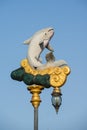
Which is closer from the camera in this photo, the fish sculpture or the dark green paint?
the dark green paint

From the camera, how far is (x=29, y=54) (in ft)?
21.8

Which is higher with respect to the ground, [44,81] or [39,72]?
[39,72]

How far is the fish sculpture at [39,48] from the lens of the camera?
654 cm

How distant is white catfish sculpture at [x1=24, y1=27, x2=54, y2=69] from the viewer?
6589 mm

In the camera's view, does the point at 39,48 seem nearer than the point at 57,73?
No

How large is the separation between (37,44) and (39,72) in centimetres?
48

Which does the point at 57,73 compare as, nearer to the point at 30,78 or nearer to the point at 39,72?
the point at 39,72

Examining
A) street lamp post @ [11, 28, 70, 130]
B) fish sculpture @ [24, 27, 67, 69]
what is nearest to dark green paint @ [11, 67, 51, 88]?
street lamp post @ [11, 28, 70, 130]

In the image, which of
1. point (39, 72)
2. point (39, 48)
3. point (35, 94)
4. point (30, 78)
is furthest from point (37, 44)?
point (35, 94)

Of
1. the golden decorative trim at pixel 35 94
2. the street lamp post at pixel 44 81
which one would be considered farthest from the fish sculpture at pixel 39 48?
the golden decorative trim at pixel 35 94

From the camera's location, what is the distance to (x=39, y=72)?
6.49 meters

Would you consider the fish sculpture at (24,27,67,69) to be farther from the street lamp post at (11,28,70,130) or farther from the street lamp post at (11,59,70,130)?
the street lamp post at (11,59,70,130)

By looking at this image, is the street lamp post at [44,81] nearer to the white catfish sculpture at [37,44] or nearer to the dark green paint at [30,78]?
the dark green paint at [30,78]

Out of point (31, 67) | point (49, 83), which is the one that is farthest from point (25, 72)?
point (49, 83)
